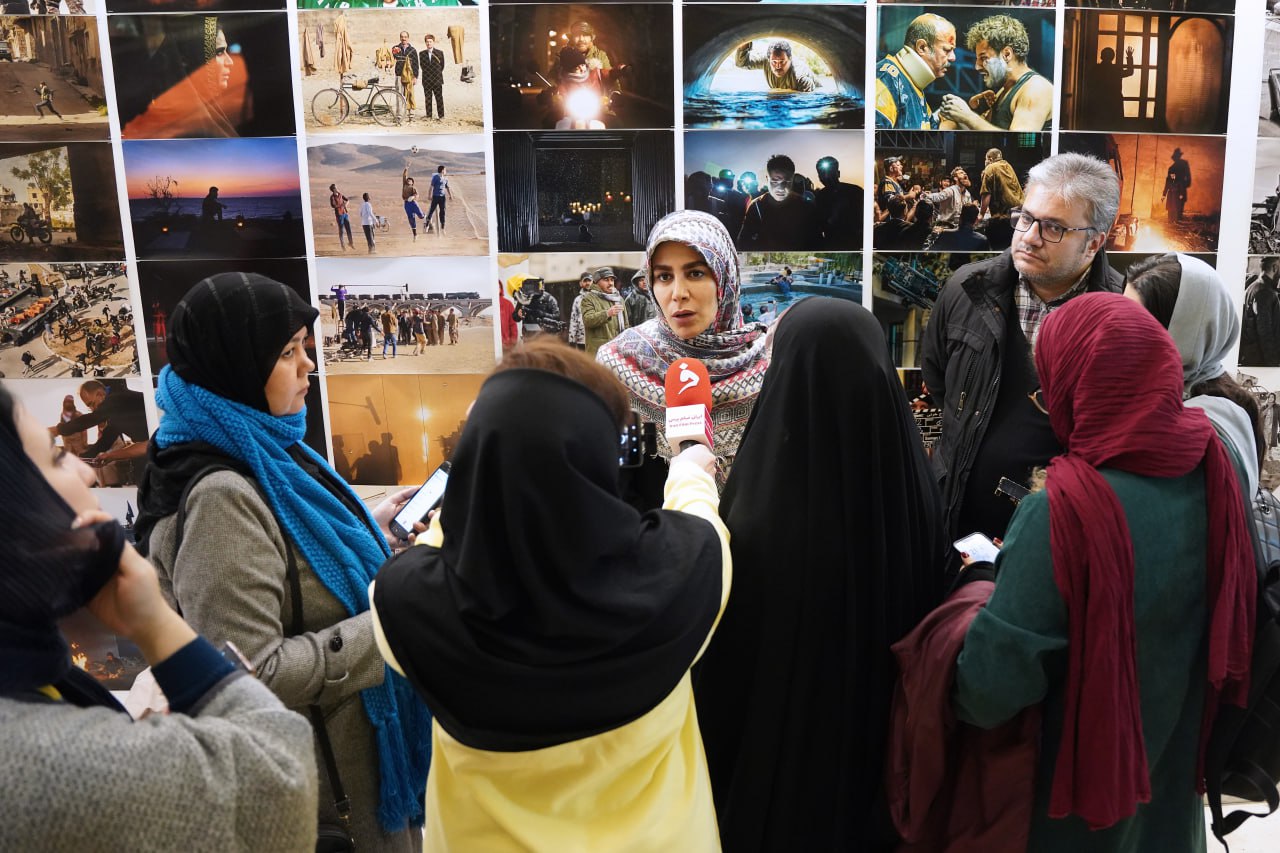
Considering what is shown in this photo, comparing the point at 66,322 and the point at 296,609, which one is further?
the point at 66,322

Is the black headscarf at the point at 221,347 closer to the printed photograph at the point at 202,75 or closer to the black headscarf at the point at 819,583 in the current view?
the black headscarf at the point at 819,583

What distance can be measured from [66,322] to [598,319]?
6.77 feet

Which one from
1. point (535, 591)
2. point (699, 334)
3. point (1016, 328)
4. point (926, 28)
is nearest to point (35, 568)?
point (535, 591)

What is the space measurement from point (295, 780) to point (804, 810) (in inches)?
41.1

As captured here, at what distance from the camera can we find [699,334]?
8.28 ft

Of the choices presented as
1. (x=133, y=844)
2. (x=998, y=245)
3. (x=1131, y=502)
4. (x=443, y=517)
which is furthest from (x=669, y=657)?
(x=998, y=245)

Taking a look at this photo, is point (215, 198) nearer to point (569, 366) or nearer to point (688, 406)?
point (688, 406)

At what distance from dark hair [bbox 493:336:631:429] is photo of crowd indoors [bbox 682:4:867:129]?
80.7 inches

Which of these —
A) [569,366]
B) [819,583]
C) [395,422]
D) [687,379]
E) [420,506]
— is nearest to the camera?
[569,366]

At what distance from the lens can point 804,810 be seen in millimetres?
1619

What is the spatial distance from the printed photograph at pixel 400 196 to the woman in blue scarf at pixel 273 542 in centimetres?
140

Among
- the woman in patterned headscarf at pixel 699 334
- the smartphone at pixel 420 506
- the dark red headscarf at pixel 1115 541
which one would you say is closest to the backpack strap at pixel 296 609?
the smartphone at pixel 420 506

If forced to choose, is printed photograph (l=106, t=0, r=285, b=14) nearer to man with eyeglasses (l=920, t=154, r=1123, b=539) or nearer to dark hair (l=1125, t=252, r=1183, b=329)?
man with eyeglasses (l=920, t=154, r=1123, b=539)

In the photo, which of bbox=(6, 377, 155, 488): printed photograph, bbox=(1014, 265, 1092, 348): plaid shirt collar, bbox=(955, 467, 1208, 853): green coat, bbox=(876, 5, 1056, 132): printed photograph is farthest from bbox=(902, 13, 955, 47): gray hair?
bbox=(6, 377, 155, 488): printed photograph
